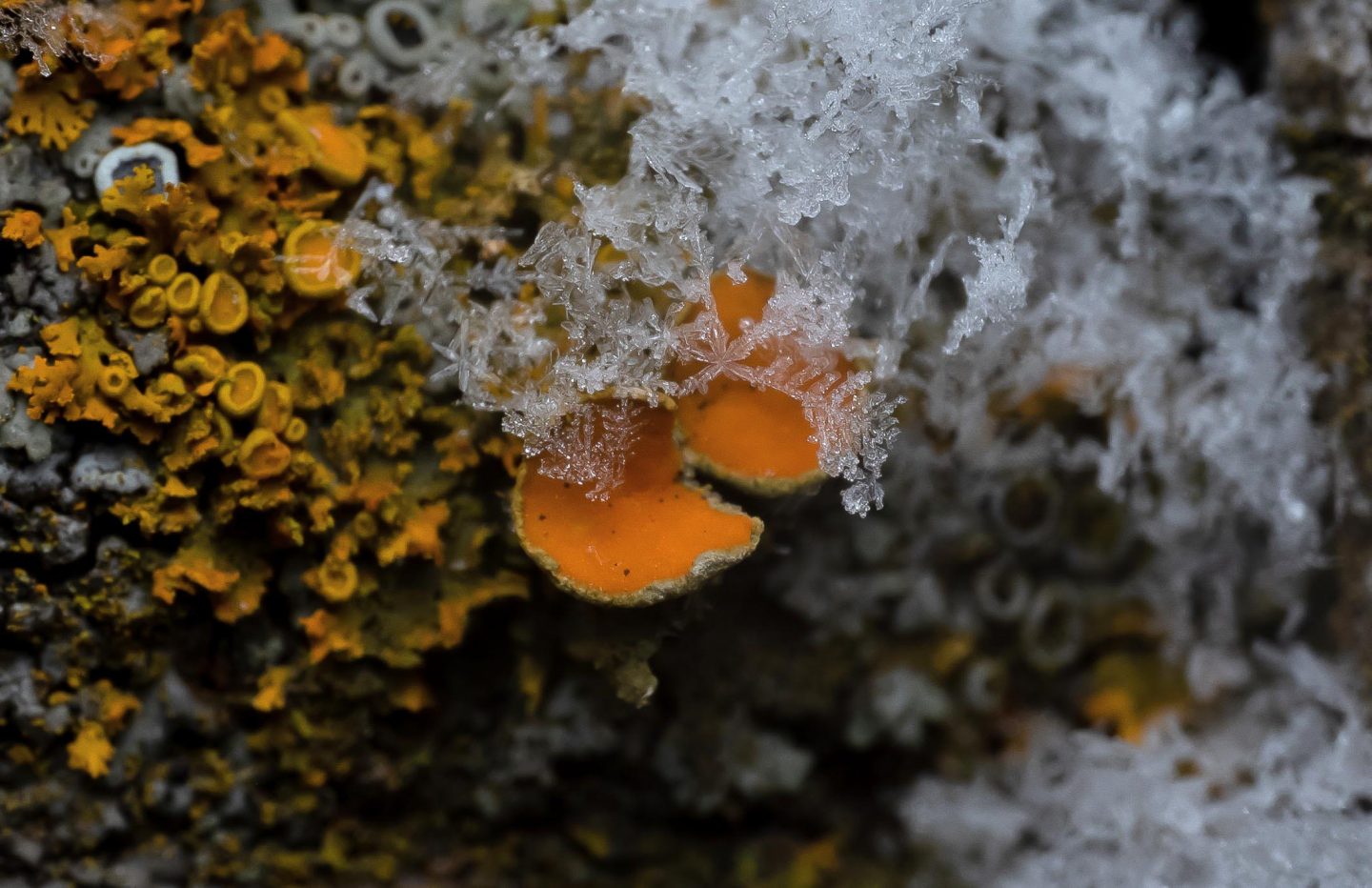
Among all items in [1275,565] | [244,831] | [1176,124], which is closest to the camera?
[244,831]

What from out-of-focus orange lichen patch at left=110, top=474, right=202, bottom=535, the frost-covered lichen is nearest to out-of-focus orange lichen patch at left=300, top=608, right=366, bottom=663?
the frost-covered lichen

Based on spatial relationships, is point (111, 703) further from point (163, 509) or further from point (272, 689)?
point (163, 509)

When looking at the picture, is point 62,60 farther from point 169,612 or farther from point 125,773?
point 125,773

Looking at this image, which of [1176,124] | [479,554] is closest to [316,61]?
[479,554]

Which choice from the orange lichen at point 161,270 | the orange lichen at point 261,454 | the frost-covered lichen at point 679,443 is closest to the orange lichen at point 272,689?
the frost-covered lichen at point 679,443

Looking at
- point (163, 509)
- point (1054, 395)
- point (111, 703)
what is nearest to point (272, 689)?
point (111, 703)

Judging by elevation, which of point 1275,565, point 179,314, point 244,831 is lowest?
point 244,831

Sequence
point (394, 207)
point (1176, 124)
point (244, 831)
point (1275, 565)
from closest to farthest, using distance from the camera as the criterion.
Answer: point (394, 207) → point (244, 831) → point (1176, 124) → point (1275, 565)

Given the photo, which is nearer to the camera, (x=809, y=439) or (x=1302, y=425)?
(x=809, y=439)

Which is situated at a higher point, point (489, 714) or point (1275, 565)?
point (1275, 565)
